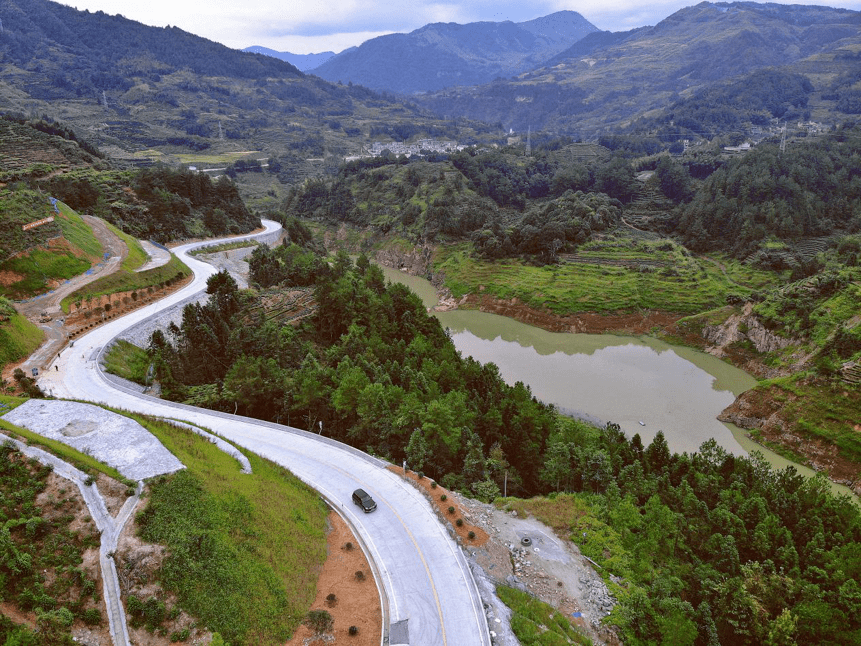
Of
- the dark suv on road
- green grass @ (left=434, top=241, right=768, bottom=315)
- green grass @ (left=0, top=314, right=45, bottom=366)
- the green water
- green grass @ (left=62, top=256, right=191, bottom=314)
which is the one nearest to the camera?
the dark suv on road

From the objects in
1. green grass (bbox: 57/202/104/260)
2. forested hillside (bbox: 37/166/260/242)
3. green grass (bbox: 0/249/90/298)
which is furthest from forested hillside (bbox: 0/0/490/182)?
green grass (bbox: 0/249/90/298)

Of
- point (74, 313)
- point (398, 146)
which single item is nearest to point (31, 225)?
point (74, 313)

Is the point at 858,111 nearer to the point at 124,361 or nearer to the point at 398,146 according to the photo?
the point at 398,146

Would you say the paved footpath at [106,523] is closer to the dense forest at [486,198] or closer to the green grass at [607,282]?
the green grass at [607,282]

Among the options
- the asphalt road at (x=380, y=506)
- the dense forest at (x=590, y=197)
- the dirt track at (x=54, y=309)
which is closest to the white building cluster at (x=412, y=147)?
the dense forest at (x=590, y=197)

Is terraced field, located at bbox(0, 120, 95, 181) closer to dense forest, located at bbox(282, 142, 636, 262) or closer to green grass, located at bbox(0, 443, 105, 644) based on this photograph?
dense forest, located at bbox(282, 142, 636, 262)
